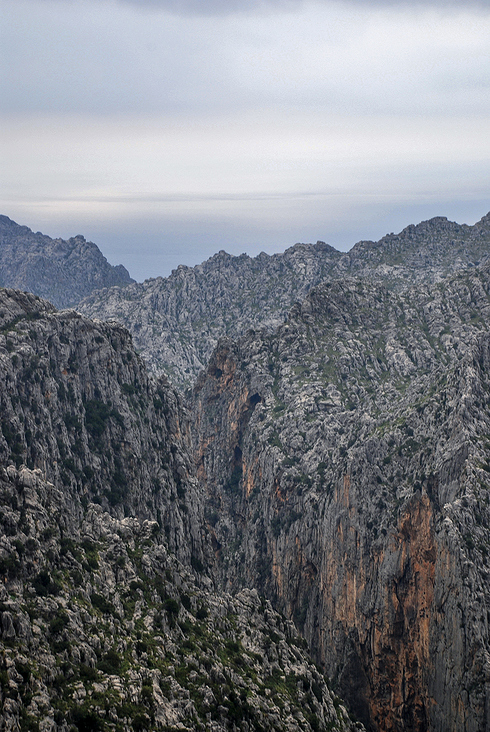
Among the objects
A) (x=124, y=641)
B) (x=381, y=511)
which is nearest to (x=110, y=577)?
(x=124, y=641)

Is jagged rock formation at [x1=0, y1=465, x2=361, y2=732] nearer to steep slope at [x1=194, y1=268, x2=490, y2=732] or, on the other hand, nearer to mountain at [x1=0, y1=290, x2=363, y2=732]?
mountain at [x1=0, y1=290, x2=363, y2=732]

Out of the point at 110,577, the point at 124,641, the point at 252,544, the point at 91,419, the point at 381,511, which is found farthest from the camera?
the point at 252,544

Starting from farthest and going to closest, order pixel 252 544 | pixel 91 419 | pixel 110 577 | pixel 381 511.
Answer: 1. pixel 252 544
2. pixel 381 511
3. pixel 91 419
4. pixel 110 577

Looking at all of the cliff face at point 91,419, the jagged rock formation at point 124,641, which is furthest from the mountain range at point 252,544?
the cliff face at point 91,419

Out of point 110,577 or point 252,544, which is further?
point 252,544

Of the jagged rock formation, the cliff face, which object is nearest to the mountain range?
the jagged rock formation

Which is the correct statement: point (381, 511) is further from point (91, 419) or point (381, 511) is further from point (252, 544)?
point (91, 419)
